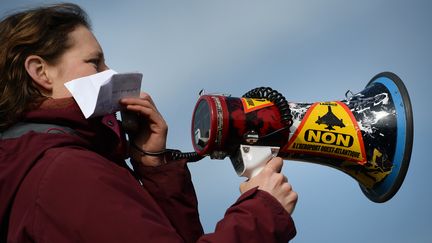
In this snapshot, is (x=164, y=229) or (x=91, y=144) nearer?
(x=164, y=229)

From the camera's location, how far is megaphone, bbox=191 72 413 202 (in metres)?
3.55

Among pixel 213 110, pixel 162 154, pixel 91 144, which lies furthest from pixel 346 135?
pixel 91 144

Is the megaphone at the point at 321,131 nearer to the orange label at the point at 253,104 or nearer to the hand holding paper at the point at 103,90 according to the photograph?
the orange label at the point at 253,104

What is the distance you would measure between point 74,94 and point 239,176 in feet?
4.10

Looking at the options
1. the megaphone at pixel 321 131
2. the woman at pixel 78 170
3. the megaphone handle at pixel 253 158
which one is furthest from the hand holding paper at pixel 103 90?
the megaphone handle at pixel 253 158

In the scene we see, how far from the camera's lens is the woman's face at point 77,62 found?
9.37 feet

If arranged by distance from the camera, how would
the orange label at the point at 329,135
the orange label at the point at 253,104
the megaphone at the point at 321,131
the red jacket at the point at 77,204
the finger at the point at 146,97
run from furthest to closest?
the orange label at the point at 329,135 → the orange label at the point at 253,104 → the megaphone at the point at 321,131 → the finger at the point at 146,97 → the red jacket at the point at 77,204

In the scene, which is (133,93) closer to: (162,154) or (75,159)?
(162,154)

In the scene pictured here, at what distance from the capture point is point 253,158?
3369mm

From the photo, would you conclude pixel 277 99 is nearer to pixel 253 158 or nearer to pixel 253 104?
pixel 253 104

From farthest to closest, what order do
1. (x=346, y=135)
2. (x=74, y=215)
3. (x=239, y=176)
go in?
Result: (x=346, y=135) → (x=239, y=176) → (x=74, y=215)

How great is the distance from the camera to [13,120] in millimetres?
2529

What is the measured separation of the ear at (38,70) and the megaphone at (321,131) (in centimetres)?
115

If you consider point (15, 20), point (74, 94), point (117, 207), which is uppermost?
point (15, 20)
